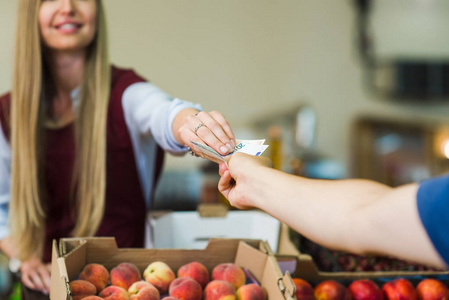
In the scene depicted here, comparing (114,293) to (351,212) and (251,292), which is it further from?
(351,212)

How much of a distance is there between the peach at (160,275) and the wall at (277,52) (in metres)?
3.28

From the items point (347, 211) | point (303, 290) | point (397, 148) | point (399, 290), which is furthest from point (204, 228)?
point (397, 148)

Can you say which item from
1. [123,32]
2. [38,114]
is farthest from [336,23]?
[38,114]

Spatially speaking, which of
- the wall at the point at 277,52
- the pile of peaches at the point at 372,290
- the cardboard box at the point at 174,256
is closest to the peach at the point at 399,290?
the pile of peaches at the point at 372,290

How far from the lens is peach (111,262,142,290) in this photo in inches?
37.9

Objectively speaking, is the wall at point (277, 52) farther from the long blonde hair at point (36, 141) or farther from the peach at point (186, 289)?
the peach at point (186, 289)

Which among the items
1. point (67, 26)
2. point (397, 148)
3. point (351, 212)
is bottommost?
point (397, 148)

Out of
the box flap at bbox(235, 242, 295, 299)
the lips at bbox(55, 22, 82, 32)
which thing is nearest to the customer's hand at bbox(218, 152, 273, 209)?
the box flap at bbox(235, 242, 295, 299)

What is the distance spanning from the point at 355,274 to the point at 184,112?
52cm

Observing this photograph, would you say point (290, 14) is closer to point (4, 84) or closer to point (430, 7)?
point (430, 7)

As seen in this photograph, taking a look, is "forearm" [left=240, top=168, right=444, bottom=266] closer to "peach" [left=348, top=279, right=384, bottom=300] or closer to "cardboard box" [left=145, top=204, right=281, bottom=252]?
"peach" [left=348, top=279, right=384, bottom=300]

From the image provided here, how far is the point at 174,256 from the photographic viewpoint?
1.05 m

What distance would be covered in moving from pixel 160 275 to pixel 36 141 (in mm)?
654

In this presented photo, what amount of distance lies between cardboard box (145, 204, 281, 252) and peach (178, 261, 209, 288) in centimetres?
42
